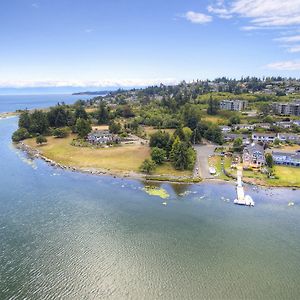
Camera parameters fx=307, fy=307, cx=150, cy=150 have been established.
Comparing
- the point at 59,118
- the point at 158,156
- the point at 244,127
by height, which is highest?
the point at 59,118

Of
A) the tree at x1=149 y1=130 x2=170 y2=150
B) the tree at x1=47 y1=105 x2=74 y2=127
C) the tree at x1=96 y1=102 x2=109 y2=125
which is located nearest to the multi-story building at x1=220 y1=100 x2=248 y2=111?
the tree at x1=96 y1=102 x2=109 y2=125

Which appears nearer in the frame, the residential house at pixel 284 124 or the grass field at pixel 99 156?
the grass field at pixel 99 156

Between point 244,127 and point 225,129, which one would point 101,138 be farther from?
point 244,127

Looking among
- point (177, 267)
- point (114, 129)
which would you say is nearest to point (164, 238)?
point (177, 267)

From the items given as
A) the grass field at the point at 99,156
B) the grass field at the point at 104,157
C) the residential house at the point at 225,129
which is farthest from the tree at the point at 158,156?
the residential house at the point at 225,129

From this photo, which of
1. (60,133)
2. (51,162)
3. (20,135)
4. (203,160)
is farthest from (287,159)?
(20,135)

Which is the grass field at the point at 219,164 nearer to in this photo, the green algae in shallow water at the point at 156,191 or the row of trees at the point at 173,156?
the row of trees at the point at 173,156
